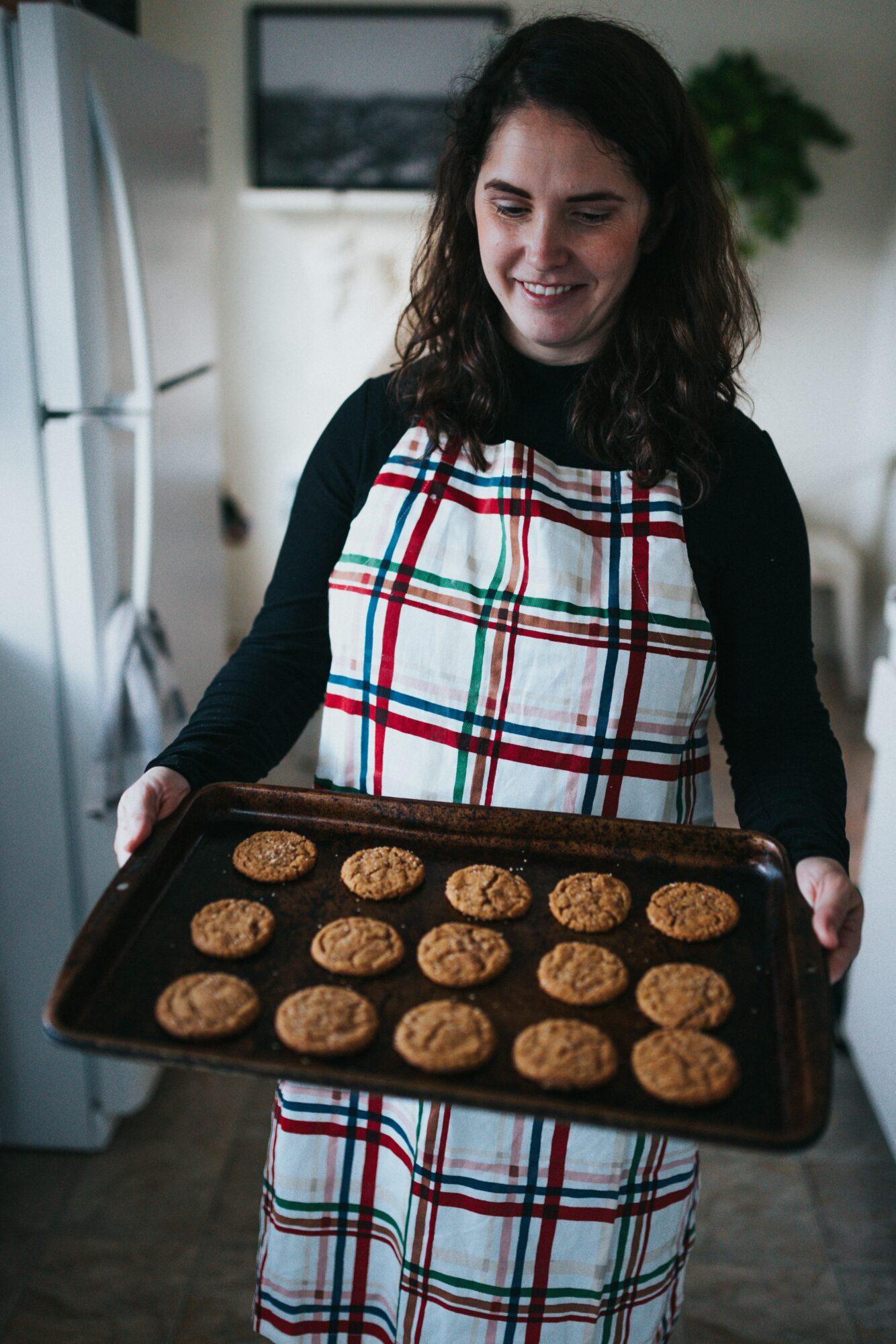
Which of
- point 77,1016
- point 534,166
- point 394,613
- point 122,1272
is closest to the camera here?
point 77,1016

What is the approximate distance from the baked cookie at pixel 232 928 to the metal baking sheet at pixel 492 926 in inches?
0.5

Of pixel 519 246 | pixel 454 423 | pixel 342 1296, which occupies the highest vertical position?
pixel 519 246

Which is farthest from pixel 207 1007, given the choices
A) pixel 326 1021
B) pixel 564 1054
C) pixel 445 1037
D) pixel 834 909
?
pixel 834 909

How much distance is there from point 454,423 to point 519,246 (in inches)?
8.1

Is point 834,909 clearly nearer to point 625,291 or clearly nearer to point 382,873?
point 382,873

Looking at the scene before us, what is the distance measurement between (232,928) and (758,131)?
3471 millimetres

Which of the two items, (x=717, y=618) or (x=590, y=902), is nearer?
(x=590, y=902)

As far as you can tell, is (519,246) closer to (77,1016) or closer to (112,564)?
(77,1016)

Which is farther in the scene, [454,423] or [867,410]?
[867,410]

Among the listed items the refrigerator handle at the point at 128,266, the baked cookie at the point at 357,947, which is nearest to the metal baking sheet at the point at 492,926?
the baked cookie at the point at 357,947

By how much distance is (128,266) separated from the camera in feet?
5.75

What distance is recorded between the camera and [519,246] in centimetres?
111

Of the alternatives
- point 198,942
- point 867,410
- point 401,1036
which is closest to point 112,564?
point 198,942

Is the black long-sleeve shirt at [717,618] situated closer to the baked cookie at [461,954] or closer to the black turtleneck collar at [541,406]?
the black turtleneck collar at [541,406]
